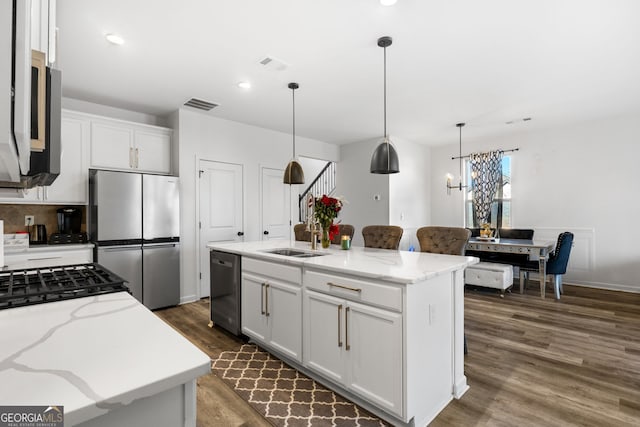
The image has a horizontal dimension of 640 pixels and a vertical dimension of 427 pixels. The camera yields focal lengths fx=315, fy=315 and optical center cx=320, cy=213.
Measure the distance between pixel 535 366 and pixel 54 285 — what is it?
3278mm

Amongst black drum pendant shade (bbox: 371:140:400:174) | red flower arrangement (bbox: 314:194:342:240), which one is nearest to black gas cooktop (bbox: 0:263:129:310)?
red flower arrangement (bbox: 314:194:342:240)

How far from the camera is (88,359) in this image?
74cm

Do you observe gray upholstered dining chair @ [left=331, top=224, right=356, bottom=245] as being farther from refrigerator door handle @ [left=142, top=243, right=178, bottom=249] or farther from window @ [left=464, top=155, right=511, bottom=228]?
window @ [left=464, top=155, right=511, bottom=228]

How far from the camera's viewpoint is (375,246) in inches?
132

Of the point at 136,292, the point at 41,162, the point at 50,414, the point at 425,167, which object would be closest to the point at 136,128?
the point at 136,292

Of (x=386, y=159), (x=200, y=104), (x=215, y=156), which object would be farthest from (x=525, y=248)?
(x=200, y=104)

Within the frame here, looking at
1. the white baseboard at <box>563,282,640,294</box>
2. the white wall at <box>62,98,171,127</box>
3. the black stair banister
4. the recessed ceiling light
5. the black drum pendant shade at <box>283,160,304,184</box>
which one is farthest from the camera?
the black stair banister

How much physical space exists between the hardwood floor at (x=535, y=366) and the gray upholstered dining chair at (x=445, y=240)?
3.10 ft

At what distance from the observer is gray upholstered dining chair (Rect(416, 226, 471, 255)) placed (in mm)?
2779

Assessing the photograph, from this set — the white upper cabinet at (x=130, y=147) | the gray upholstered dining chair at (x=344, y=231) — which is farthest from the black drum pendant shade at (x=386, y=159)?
the white upper cabinet at (x=130, y=147)

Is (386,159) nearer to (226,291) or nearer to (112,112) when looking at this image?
(226,291)

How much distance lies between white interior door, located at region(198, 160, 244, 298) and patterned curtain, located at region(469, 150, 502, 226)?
4584 mm

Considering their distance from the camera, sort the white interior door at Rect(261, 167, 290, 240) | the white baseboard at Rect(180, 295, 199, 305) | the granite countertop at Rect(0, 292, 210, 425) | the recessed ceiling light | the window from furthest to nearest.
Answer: the window, the white interior door at Rect(261, 167, 290, 240), the white baseboard at Rect(180, 295, 199, 305), the recessed ceiling light, the granite countertop at Rect(0, 292, 210, 425)

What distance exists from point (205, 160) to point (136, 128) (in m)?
0.94
